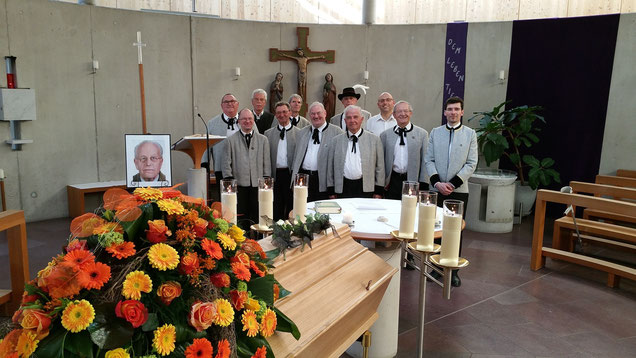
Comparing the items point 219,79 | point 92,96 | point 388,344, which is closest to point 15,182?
point 92,96

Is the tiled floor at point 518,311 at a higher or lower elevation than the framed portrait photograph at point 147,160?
lower

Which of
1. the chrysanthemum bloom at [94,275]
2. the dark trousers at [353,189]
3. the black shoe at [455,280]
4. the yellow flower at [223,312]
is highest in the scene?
the chrysanthemum bloom at [94,275]

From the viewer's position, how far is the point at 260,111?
566cm

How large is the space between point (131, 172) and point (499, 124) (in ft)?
15.7

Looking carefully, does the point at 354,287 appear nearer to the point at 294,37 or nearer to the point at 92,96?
the point at 92,96

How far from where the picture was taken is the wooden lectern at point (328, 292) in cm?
145

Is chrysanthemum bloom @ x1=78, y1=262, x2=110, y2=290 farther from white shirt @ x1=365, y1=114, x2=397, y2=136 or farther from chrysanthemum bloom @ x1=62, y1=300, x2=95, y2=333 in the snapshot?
white shirt @ x1=365, y1=114, x2=397, y2=136

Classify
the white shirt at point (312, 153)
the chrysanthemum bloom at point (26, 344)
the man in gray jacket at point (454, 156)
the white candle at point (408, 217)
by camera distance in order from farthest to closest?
1. the white shirt at point (312, 153)
2. the man in gray jacket at point (454, 156)
3. the white candle at point (408, 217)
4. the chrysanthemum bloom at point (26, 344)

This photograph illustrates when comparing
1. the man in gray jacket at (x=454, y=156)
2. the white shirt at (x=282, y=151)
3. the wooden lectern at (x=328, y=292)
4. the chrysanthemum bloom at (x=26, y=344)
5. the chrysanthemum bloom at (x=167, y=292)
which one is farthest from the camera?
the white shirt at (x=282, y=151)

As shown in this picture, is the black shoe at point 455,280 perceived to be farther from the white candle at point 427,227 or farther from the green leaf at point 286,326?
the green leaf at point 286,326

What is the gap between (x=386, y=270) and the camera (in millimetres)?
1999

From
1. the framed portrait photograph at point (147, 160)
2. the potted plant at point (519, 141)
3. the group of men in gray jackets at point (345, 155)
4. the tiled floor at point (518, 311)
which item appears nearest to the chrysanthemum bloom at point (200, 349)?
the tiled floor at point (518, 311)

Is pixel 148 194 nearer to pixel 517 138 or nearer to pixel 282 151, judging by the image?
pixel 282 151

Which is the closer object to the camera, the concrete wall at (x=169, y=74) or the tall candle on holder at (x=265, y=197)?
the tall candle on holder at (x=265, y=197)
